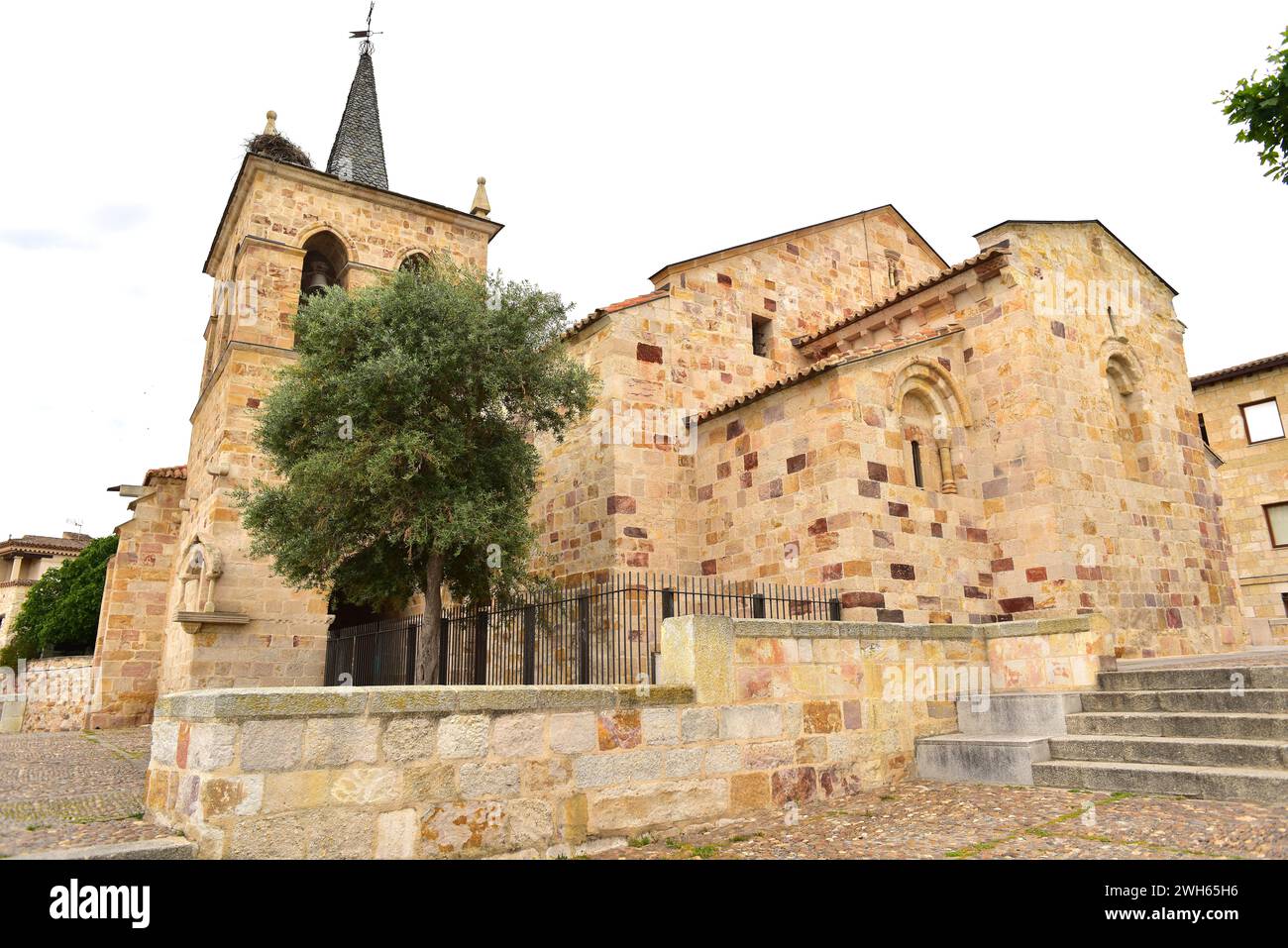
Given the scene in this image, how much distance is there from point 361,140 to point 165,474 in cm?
946

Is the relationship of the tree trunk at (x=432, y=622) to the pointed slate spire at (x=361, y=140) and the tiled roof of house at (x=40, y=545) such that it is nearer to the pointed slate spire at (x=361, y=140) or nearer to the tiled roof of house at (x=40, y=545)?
the pointed slate spire at (x=361, y=140)

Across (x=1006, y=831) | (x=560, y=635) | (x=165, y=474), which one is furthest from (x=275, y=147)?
(x=1006, y=831)

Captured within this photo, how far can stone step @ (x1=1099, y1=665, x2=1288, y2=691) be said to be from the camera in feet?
24.5

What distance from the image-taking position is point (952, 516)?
38.1ft

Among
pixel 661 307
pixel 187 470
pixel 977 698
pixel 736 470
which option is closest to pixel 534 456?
pixel 736 470

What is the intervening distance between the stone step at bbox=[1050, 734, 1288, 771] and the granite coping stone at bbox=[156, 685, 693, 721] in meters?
4.25

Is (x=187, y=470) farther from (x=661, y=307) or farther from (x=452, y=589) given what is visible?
(x=661, y=307)

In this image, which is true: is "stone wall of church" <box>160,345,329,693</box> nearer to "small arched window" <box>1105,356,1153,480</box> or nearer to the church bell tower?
the church bell tower

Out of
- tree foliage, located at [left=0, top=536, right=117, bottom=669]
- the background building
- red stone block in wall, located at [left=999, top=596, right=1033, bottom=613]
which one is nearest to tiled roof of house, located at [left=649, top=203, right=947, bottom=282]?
red stone block in wall, located at [left=999, top=596, right=1033, bottom=613]

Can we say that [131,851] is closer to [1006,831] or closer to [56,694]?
[1006,831]

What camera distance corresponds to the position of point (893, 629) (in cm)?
868
